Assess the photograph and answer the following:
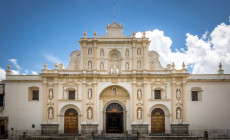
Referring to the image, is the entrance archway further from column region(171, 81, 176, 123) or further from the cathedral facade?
column region(171, 81, 176, 123)

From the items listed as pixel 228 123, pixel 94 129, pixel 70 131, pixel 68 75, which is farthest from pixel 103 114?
pixel 228 123

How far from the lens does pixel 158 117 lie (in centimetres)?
3097

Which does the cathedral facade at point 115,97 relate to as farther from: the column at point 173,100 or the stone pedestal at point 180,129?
the stone pedestal at point 180,129

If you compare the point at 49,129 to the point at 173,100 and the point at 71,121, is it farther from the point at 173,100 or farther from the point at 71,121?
the point at 173,100

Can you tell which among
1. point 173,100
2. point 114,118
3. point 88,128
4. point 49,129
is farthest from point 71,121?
point 173,100

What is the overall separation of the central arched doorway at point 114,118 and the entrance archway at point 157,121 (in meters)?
4.20

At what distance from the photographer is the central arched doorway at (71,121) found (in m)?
30.6

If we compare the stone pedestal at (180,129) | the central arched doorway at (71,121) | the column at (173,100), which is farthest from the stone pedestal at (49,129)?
the column at (173,100)

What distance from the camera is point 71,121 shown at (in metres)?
30.8

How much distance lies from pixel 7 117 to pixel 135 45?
19.4 meters

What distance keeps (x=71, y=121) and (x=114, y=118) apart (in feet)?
19.0

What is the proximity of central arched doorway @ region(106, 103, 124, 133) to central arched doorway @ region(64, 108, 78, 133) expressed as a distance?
4295 millimetres

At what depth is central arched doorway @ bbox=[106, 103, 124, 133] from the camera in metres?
31.2

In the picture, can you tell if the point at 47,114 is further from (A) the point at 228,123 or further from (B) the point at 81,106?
(A) the point at 228,123
